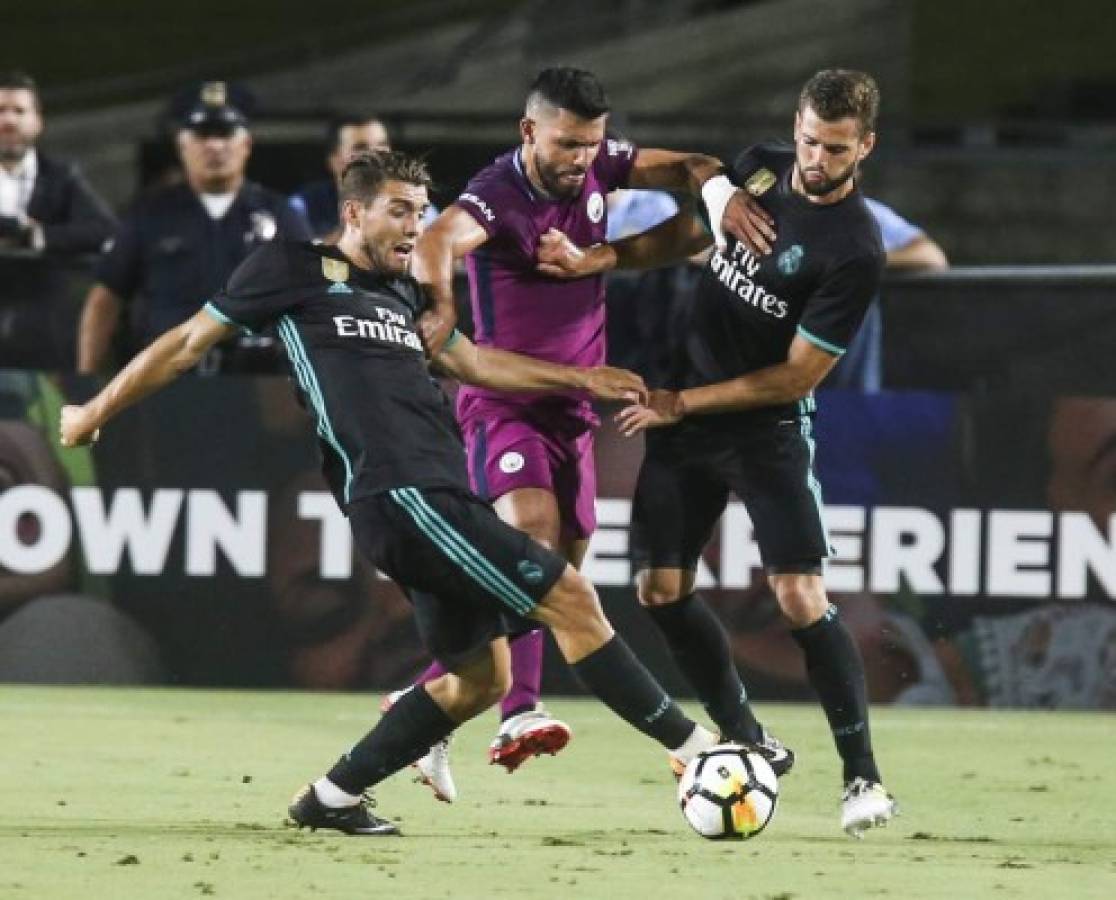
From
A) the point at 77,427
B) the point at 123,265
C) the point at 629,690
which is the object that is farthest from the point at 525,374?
the point at 123,265

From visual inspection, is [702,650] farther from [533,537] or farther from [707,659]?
[533,537]

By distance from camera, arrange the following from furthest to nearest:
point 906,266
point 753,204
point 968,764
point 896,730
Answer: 1. point 906,266
2. point 896,730
3. point 968,764
4. point 753,204

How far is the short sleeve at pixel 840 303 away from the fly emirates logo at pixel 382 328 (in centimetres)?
116

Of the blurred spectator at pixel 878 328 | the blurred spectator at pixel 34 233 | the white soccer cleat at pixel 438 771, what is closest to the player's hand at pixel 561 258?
the white soccer cleat at pixel 438 771

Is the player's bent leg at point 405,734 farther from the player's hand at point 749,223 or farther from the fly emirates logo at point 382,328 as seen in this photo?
the player's hand at point 749,223

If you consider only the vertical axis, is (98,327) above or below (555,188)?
below

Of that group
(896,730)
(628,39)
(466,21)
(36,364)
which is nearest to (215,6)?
(466,21)

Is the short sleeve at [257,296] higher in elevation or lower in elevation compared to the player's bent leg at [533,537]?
higher

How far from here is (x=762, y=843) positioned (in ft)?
23.2

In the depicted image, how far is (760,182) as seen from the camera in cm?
779

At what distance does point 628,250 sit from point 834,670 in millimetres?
1436

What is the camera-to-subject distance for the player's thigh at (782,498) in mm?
7613

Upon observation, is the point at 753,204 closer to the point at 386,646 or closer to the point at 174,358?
the point at 174,358

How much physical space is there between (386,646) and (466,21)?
36.5 feet
